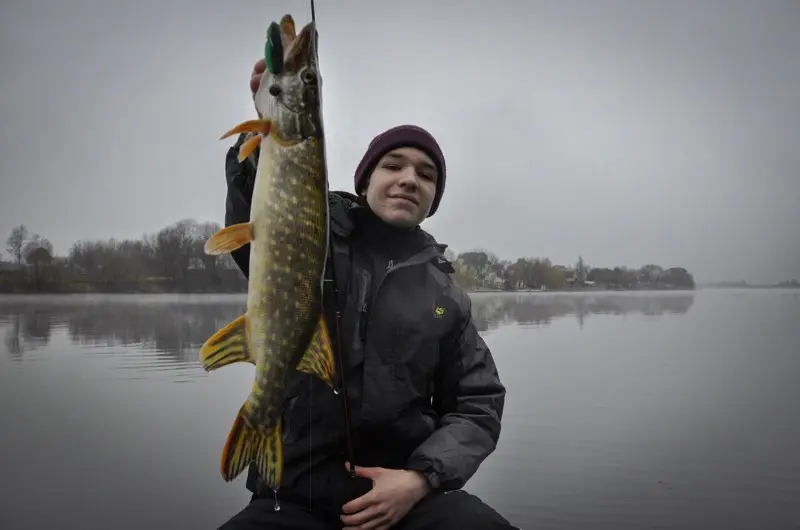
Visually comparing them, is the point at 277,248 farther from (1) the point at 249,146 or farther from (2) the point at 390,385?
(2) the point at 390,385

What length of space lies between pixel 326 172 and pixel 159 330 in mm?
14254

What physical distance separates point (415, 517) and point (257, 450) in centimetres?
69

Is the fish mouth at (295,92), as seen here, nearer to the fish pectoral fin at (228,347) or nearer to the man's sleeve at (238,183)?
the man's sleeve at (238,183)

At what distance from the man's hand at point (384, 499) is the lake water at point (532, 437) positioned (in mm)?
2166

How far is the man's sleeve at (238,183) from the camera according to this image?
2.19 metres

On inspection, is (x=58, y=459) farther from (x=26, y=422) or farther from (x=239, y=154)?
(x=239, y=154)

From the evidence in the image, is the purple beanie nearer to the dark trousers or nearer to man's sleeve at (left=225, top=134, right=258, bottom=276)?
man's sleeve at (left=225, top=134, right=258, bottom=276)

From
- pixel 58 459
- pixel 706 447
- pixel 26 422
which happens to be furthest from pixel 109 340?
pixel 706 447

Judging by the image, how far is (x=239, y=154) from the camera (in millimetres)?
2049

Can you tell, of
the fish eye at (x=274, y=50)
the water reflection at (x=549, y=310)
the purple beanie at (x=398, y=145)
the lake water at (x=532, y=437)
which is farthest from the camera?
the water reflection at (x=549, y=310)

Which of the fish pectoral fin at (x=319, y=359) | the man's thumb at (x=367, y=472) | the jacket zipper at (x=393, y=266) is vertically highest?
the jacket zipper at (x=393, y=266)

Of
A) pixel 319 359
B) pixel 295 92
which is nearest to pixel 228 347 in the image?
pixel 319 359

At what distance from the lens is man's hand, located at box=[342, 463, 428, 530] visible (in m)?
2.07

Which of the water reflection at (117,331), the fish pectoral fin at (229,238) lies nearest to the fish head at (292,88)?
the fish pectoral fin at (229,238)
